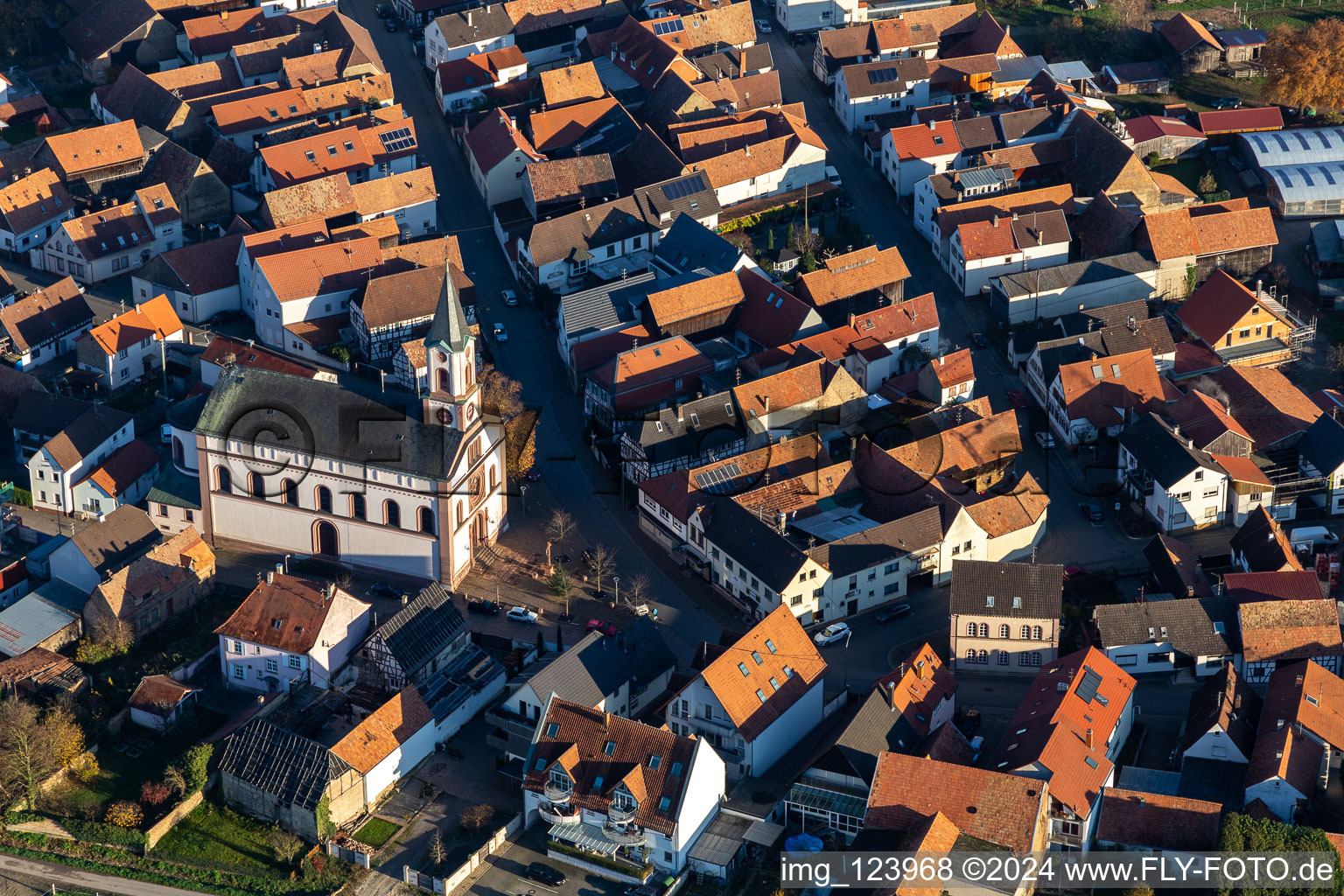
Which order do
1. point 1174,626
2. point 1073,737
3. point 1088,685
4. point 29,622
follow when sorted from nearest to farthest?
1. point 1073,737
2. point 1088,685
3. point 1174,626
4. point 29,622

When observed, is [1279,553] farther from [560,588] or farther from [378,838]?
[378,838]

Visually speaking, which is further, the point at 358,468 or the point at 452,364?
the point at 358,468

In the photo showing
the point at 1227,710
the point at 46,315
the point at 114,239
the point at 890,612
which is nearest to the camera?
the point at 1227,710

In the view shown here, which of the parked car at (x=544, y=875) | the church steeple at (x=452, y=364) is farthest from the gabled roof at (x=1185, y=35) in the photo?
the parked car at (x=544, y=875)

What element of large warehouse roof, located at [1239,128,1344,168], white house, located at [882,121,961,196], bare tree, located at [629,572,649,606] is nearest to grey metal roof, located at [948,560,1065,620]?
bare tree, located at [629,572,649,606]

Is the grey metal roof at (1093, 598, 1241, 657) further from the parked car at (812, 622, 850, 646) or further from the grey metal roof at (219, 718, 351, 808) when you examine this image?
the grey metal roof at (219, 718, 351, 808)

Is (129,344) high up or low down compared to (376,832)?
up

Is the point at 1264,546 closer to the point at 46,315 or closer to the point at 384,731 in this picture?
the point at 384,731

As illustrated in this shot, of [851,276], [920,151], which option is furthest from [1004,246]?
[920,151]
